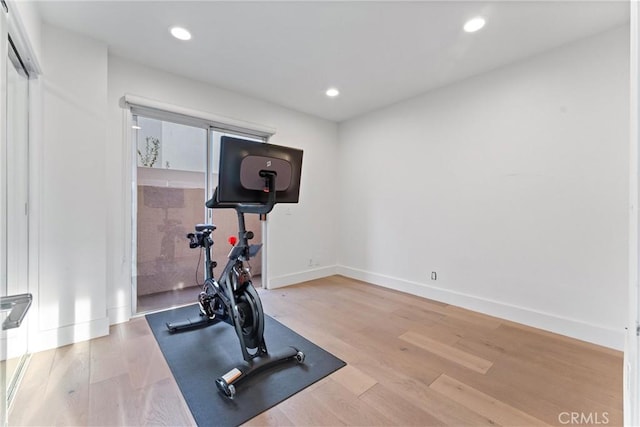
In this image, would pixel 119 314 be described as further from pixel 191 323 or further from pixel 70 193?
pixel 70 193

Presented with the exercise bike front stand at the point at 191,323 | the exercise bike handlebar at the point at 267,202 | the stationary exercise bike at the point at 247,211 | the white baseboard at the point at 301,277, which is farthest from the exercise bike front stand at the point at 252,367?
the white baseboard at the point at 301,277

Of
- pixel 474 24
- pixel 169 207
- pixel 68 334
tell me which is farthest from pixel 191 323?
pixel 474 24

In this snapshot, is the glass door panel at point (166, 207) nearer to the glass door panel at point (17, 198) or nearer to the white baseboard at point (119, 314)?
the white baseboard at point (119, 314)

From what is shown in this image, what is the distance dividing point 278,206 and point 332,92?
1.70m

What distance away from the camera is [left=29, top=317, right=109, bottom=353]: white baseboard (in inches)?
88.0

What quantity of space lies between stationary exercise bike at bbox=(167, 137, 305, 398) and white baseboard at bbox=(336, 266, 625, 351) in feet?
6.88

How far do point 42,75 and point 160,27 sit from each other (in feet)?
3.37

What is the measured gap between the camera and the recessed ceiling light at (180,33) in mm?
2383

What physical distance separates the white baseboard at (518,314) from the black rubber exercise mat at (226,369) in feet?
6.12

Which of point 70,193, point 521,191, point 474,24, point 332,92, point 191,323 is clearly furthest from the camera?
point 332,92

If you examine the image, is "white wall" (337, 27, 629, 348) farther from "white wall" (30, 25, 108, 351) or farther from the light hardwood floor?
"white wall" (30, 25, 108, 351)

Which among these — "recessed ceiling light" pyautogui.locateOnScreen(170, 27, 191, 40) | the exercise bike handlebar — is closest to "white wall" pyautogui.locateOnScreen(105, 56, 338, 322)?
"recessed ceiling light" pyautogui.locateOnScreen(170, 27, 191, 40)

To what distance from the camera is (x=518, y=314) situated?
2.84m

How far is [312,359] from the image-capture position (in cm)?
216
